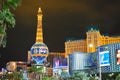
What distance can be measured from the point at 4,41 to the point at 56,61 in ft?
503

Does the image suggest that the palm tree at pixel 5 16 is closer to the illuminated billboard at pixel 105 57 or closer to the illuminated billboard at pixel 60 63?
the illuminated billboard at pixel 105 57

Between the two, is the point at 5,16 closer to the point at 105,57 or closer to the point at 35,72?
the point at 35,72

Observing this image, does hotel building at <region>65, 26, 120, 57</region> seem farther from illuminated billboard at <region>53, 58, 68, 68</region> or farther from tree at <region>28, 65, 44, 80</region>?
tree at <region>28, 65, 44, 80</region>

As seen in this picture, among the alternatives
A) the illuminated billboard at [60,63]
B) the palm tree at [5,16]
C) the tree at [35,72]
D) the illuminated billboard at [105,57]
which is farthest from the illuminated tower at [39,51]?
the palm tree at [5,16]

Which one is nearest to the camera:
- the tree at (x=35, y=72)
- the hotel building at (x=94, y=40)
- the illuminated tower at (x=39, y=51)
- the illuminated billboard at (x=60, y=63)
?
the tree at (x=35, y=72)

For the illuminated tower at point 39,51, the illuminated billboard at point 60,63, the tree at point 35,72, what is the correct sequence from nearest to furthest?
the tree at point 35,72, the illuminated tower at point 39,51, the illuminated billboard at point 60,63

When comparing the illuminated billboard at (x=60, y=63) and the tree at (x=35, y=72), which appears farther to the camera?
the illuminated billboard at (x=60, y=63)

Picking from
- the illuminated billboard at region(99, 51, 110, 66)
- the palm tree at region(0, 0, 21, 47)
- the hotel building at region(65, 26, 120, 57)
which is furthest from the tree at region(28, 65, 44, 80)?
the hotel building at region(65, 26, 120, 57)

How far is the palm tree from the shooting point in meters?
17.6

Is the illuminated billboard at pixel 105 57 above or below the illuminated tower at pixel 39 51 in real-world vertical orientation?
below

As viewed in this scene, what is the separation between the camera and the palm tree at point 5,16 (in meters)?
17.6

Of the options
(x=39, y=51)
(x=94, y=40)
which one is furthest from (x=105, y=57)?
(x=94, y=40)

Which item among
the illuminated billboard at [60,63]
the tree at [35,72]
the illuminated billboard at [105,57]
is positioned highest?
the illuminated billboard at [60,63]

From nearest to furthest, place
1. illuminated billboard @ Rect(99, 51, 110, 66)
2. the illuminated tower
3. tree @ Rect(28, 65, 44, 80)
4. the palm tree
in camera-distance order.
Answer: the palm tree → tree @ Rect(28, 65, 44, 80) → illuminated billboard @ Rect(99, 51, 110, 66) → the illuminated tower
